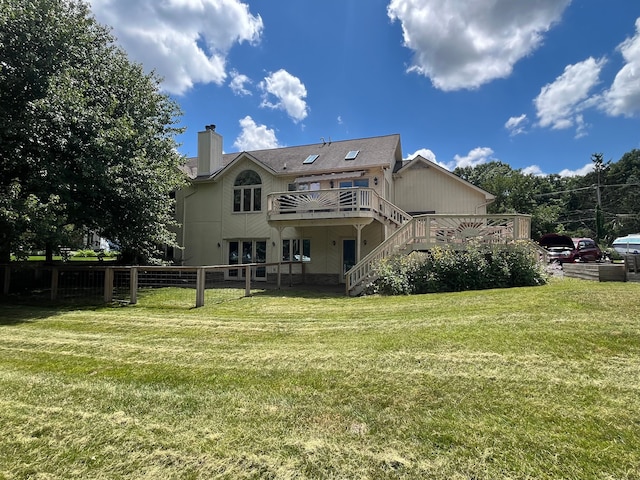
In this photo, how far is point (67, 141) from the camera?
10562 mm

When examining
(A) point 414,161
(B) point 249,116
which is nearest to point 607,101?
(A) point 414,161

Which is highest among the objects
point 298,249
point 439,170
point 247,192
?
point 439,170

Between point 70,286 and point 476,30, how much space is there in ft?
54.5

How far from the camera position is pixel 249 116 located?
24.2 meters

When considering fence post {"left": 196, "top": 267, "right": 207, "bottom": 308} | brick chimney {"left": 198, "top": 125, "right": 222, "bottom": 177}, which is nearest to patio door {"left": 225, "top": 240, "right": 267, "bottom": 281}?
brick chimney {"left": 198, "top": 125, "right": 222, "bottom": 177}

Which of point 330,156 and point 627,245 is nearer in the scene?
point 330,156

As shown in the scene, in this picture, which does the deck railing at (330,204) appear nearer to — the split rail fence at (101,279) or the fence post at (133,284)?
the split rail fence at (101,279)

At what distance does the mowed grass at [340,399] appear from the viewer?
241cm

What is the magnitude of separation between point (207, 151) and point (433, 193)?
1269 cm

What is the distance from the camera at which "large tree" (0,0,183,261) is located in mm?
9789

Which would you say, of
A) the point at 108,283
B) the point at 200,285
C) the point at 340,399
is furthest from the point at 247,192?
the point at 340,399

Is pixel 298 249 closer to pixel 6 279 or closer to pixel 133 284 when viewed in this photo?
pixel 133 284

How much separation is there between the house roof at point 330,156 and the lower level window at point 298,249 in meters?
3.36

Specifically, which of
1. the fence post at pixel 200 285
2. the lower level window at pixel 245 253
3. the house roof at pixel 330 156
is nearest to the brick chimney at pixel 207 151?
the house roof at pixel 330 156
